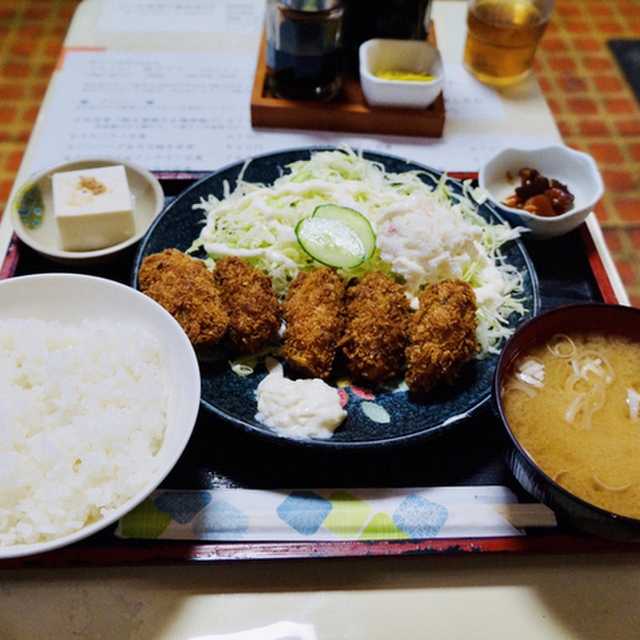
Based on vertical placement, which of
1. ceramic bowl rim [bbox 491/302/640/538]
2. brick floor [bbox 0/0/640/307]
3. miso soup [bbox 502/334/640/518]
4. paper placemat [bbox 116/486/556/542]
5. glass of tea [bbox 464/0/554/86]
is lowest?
brick floor [bbox 0/0/640/307]

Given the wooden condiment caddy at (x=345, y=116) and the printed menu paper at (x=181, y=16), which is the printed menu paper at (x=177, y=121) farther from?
the printed menu paper at (x=181, y=16)

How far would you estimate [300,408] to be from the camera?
179 cm

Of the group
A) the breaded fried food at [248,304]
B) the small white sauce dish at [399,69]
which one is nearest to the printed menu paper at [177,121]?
the small white sauce dish at [399,69]

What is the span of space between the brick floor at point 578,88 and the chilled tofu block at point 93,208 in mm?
2127

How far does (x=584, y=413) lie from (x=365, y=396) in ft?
2.16

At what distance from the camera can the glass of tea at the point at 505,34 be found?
10.6ft

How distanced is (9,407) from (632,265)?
407 centimetres

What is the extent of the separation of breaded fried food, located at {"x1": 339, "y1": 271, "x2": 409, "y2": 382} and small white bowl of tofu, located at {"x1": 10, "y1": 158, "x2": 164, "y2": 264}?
0.92m

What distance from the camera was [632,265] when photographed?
4.17 m

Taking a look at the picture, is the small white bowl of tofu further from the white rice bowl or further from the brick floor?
the brick floor

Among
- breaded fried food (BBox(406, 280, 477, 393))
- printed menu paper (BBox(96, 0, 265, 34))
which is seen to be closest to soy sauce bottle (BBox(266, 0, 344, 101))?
printed menu paper (BBox(96, 0, 265, 34))

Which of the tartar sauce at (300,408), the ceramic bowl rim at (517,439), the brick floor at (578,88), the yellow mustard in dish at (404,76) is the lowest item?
the brick floor at (578,88)

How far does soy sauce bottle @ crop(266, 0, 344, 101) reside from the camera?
2.73 meters

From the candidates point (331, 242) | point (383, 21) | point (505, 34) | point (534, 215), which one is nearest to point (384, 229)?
point (331, 242)
